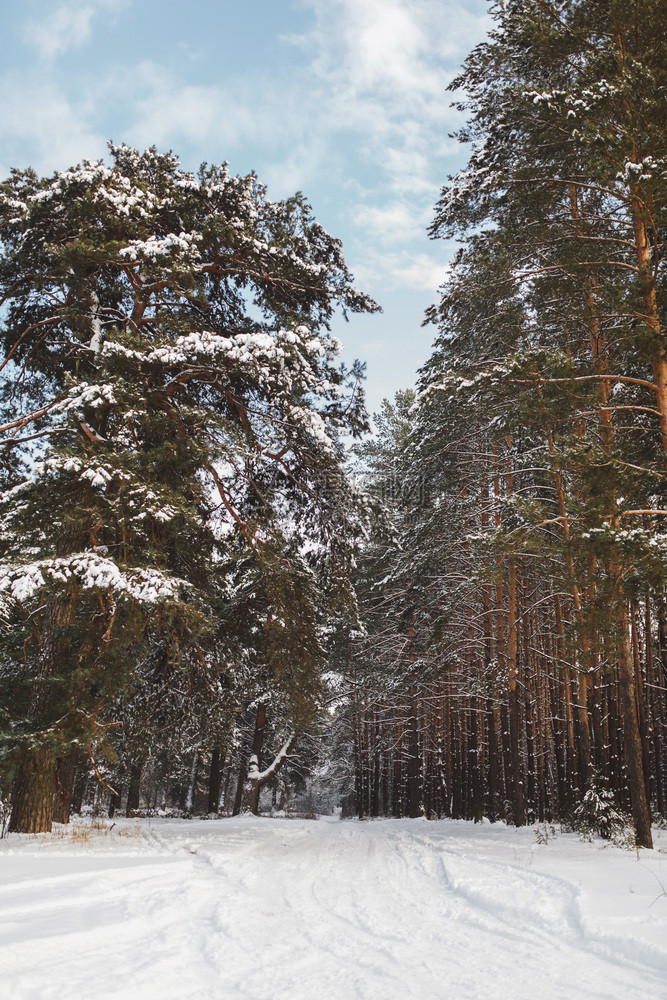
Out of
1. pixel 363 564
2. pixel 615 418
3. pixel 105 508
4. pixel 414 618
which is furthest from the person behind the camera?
pixel 363 564

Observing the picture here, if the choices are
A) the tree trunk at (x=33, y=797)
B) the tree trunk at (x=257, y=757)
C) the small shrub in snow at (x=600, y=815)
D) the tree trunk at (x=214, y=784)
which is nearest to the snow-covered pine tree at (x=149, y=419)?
the tree trunk at (x=33, y=797)

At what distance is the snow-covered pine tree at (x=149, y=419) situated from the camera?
8102mm

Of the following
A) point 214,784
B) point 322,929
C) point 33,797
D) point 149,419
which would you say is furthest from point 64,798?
point 214,784

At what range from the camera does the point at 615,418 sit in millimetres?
11906

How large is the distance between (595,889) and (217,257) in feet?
34.4

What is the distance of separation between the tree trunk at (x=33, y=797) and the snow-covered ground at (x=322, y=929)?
1258 millimetres

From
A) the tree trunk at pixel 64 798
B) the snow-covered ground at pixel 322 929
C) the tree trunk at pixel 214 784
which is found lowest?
the tree trunk at pixel 214 784

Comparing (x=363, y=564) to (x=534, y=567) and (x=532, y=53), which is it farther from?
(x=532, y=53)

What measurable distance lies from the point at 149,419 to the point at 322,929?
6.80 m

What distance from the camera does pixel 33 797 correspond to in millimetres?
8867

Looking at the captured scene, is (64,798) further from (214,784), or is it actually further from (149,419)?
(214,784)

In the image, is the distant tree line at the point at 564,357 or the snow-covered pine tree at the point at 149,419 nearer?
the snow-covered pine tree at the point at 149,419

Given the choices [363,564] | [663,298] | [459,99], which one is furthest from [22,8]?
[363,564]

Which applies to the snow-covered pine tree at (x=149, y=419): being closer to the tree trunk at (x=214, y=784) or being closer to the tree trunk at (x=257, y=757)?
the tree trunk at (x=257, y=757)
